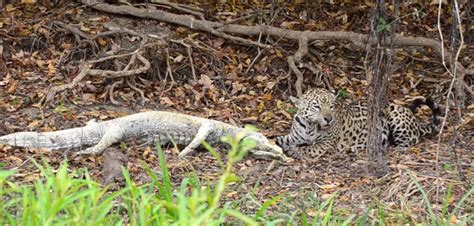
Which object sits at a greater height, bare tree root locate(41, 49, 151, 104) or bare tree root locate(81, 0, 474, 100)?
bare tree root locate(81, 0, 474, 100)

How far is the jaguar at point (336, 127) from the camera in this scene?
8883 mm

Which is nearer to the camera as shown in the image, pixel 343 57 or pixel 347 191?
Result: pixel 347 191

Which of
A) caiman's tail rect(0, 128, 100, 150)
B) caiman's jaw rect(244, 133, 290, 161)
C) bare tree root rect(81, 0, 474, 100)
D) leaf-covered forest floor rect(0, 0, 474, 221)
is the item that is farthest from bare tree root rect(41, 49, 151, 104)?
caiman's jaw rect(244, 133, 290, 161)

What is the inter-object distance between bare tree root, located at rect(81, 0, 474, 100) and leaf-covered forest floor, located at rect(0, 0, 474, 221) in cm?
13

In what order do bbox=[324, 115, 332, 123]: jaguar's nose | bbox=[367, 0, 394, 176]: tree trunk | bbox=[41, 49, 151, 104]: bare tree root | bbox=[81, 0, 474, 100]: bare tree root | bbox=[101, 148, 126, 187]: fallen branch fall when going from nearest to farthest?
1. bbox=[367, 0, 394, 176]: tree trunk
2. bbox=[101, 148, 126, 187]: fallen branch
3. bbox=[324, 115, 332, 123]: jaguar's nose
4. bbox=[41, 49, 151, 104]: bare tree root
5. bbox=[81, 0, 474, 100]: bare tree root

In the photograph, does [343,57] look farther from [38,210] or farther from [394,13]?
[38,210]

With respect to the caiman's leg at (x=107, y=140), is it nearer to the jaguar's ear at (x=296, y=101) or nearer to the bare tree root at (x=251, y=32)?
the jaguar's ear at (x=296, y=101)

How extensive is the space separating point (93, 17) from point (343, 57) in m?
3.01

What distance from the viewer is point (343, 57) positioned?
11.0 metres

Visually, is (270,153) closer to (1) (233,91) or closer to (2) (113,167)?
(2) (113,167)

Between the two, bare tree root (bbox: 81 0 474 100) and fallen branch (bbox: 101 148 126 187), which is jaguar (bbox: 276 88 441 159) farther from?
fallen branch (bbox: 101 148 126 187)

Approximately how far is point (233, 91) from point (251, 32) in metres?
0.96

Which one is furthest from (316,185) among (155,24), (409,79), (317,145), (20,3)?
(20,3)

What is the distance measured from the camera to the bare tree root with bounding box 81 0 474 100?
10211mm
